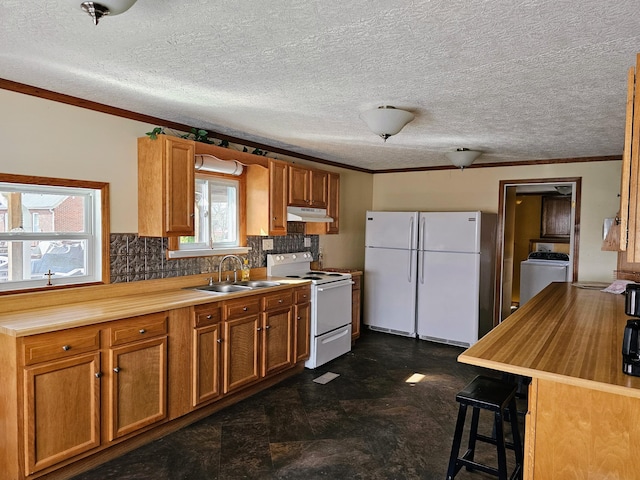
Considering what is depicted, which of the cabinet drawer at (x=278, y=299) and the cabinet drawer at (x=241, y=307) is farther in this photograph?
the cabinet drawer at (x=278, y=299)

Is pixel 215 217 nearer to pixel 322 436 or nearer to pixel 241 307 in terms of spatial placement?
pixel 241 307

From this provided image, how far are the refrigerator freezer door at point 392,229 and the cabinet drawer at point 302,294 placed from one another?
1.72 metres

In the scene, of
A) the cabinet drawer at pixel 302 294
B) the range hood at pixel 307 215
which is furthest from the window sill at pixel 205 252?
the cabinet drawer at pixel 302 294

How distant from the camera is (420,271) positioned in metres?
5.34

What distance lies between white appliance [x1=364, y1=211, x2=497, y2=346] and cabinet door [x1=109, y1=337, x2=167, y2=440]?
3333mm

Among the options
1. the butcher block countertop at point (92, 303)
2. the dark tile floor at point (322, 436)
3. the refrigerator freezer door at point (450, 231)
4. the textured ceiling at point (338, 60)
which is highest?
the textured ceiling at point (338, 60)

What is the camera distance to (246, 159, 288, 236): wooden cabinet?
4.05m

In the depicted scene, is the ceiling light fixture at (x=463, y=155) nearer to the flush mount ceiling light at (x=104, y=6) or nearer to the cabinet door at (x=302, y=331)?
the cabinet door at (x=302, y=331)

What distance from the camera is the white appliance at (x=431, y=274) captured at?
501cm

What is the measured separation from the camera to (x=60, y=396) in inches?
91.4

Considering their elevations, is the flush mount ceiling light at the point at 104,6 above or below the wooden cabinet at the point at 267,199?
above

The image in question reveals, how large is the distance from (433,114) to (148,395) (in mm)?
2693

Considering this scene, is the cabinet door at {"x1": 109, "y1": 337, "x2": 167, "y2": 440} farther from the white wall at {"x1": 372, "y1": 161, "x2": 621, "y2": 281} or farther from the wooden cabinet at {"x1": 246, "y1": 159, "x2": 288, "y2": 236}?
the white wall at {"x1": 372, "y1": 161, "x2": 621, "y2": 281}

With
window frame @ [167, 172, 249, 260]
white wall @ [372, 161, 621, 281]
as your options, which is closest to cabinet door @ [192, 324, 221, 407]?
window frame @ [167, 172, 249, 260]
